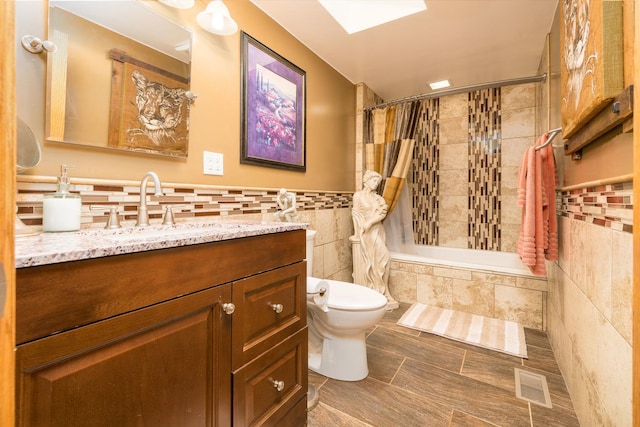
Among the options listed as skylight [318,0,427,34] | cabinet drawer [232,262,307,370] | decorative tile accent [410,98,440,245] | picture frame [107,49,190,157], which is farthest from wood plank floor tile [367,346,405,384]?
skylight [318,0,427,34]

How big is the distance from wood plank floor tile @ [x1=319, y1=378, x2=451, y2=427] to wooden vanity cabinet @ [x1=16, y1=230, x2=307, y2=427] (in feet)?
1.27

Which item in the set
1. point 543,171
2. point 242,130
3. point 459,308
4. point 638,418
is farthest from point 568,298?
point 242,130

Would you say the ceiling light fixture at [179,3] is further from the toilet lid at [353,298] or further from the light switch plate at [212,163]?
the toilet lid at [353,298]

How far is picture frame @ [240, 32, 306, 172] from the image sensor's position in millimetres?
1776

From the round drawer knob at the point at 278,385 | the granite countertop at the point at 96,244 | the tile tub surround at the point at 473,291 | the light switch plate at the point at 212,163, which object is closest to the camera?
the granite countertop at the point at 96,244

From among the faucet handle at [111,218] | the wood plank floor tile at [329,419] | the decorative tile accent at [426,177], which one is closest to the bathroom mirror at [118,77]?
the faucet handle at [111,218]

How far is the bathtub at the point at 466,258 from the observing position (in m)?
2.54

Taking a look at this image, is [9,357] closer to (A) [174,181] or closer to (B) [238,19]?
(A) [174,181]

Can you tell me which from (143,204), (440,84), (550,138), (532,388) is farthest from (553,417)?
(440,84)

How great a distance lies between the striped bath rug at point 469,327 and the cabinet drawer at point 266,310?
56.7 inches

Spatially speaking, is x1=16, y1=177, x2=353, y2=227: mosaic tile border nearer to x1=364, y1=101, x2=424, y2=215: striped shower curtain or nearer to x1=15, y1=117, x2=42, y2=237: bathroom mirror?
x1=15, y1=117, x2=42, y2=237: bathroom mirror

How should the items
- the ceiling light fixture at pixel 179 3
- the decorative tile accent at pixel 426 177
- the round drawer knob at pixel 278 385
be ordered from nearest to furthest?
1. the round drawer knob at pixel 278 385
2. the ceiling light fixture at pixel 179 3
3. the decorative tile accent at pixel 426 177

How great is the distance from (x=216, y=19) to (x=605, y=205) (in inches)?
74.7

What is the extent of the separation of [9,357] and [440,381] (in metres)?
1.85
